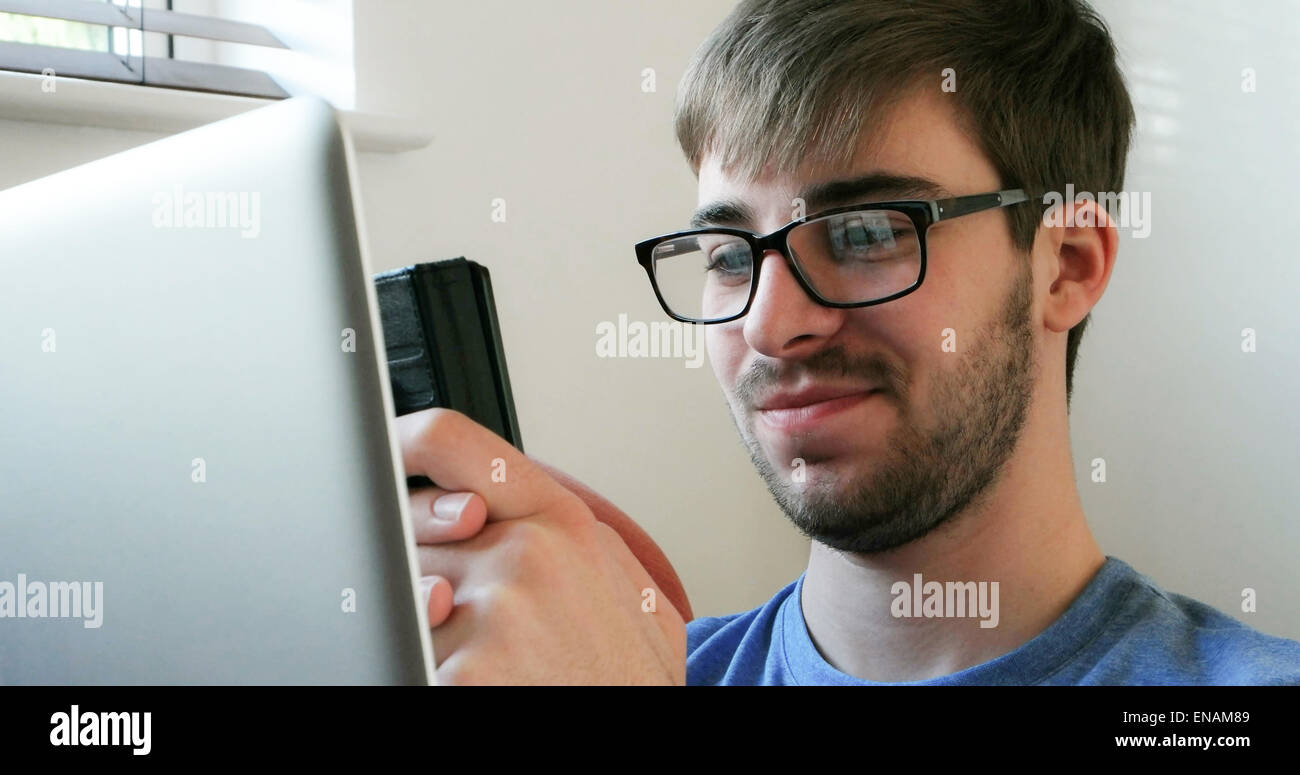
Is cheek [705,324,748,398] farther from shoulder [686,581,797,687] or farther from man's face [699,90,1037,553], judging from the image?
shoulder [686,581,797,687]

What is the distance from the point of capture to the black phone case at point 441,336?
14.9 inches

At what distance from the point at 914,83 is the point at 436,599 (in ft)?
Answer: 2.20

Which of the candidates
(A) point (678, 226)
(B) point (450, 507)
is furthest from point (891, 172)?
(A) point (678, 226)

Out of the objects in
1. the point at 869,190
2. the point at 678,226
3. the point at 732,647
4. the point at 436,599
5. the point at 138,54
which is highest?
the point at 138,54

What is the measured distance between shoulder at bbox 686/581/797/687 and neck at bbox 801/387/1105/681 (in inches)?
2.6

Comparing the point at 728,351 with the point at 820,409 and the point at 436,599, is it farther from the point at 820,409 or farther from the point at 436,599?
the point at 436,599

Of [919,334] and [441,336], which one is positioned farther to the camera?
[919,334]

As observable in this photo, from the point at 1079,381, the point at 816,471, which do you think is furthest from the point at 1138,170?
the point at 816,471

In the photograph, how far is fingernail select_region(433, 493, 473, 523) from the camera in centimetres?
36

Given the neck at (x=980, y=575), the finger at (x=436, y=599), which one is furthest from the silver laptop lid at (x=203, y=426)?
the neck at (x=980, y=575)

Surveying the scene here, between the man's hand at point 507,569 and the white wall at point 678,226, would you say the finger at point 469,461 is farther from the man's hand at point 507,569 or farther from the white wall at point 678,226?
the white wall at point 678,226

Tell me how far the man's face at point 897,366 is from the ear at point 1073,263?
37mm

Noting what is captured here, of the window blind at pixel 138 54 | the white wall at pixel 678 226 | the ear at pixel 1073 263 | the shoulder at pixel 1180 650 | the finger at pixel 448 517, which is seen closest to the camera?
the finger at pixel 448 517

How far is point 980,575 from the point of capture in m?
0.88
